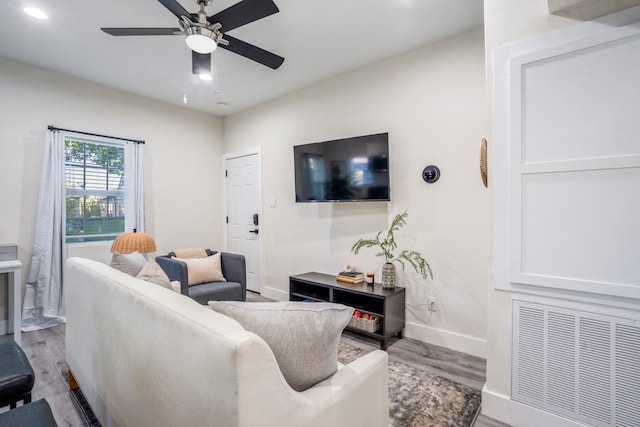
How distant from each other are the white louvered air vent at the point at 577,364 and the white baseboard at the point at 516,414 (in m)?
0.03

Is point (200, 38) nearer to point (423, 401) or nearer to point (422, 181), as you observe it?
point (422, 181)

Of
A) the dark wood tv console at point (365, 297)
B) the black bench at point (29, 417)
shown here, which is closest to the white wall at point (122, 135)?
the dark wood tv console at point (365, 297)

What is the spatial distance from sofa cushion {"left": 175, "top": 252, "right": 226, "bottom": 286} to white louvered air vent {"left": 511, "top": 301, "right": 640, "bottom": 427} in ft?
9.21

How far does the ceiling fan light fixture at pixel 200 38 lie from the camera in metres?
2.02

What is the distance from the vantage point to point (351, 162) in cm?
314

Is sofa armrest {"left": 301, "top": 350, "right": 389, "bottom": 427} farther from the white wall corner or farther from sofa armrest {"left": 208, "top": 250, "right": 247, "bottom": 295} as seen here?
sofa armrest {"left": 208, "top": 250, "right": 247, "bottom": 295}

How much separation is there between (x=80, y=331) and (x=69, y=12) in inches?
92.0

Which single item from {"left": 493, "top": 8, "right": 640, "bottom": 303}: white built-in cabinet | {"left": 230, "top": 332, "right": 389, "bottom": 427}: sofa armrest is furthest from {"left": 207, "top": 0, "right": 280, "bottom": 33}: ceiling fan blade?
{"left": 230, "top": 332, "right": 389, "bottom": 427}: sofa armrest

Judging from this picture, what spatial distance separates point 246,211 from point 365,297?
2381 millimetres

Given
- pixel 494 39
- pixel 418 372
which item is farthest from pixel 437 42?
pixel 418 372

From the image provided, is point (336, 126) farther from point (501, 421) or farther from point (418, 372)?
point (501, 421)

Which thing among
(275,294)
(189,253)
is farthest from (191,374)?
(275,294)

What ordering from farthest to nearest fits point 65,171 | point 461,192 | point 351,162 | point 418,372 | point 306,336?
point 65,171, point 351,162, point 461,192, point 418,372, point 306,336

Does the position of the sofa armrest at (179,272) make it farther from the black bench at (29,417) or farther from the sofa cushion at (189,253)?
the black bench at (29,417)
